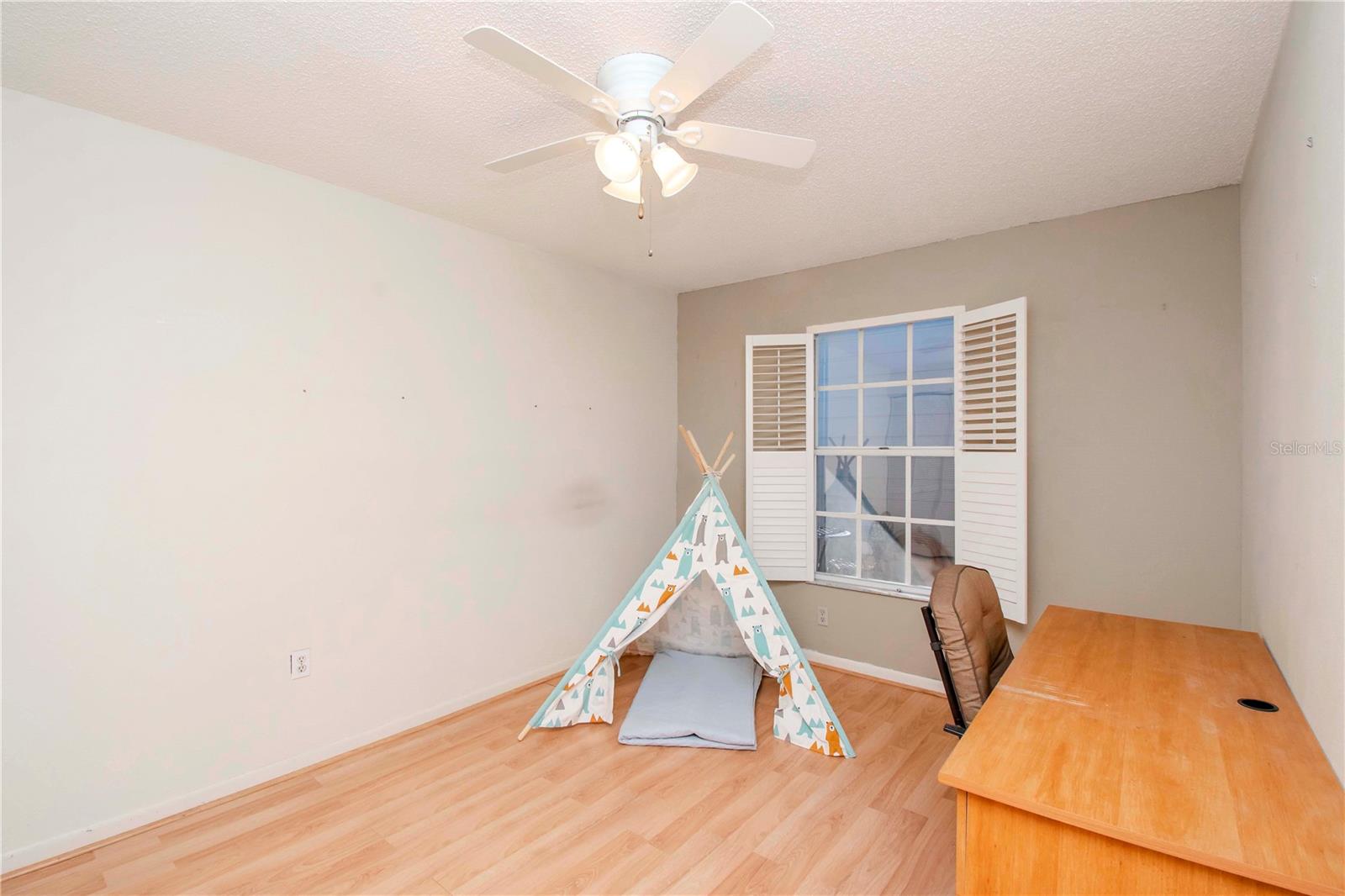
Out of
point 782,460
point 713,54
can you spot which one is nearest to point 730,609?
point 782,460

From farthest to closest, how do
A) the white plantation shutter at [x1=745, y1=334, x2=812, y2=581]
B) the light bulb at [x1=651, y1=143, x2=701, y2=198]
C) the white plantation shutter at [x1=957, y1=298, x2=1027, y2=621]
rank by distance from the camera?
the white plantation shutter at [x1=745, y1=334, x2=812, y2=581], the white plantation shutter at [x1=957, y1=298, x2=1027, y2=621], the light bulb at [x1=651, y1=143, x2=701, y2=198]

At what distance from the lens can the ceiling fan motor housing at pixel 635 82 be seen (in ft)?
5.84

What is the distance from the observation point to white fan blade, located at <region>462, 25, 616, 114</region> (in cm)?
133

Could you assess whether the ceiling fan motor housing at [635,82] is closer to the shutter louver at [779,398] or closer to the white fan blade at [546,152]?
the white fan blade at [546,152]

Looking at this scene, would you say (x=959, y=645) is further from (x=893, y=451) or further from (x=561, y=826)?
(x=893, y=451)

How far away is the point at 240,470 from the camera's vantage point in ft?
8.47

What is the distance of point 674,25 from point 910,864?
8.72 feet

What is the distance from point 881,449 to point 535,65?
9.76ft

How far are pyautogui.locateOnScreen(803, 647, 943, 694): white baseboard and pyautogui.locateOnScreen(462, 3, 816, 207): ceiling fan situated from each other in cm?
272

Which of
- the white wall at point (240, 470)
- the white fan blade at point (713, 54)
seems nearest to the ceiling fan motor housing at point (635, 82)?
the white fan blade at point (713, 54)

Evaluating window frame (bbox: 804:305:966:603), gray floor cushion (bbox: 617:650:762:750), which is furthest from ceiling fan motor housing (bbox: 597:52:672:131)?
gray floor cushion (bbox: 617:650:762:750)

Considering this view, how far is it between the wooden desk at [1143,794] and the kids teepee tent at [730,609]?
1288 millimetres

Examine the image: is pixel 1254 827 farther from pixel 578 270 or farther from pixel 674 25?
pixel 578 270

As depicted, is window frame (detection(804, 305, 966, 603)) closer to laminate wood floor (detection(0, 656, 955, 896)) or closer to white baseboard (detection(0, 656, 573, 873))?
laminate wood floor (detection(0, 656, 955, 896))
